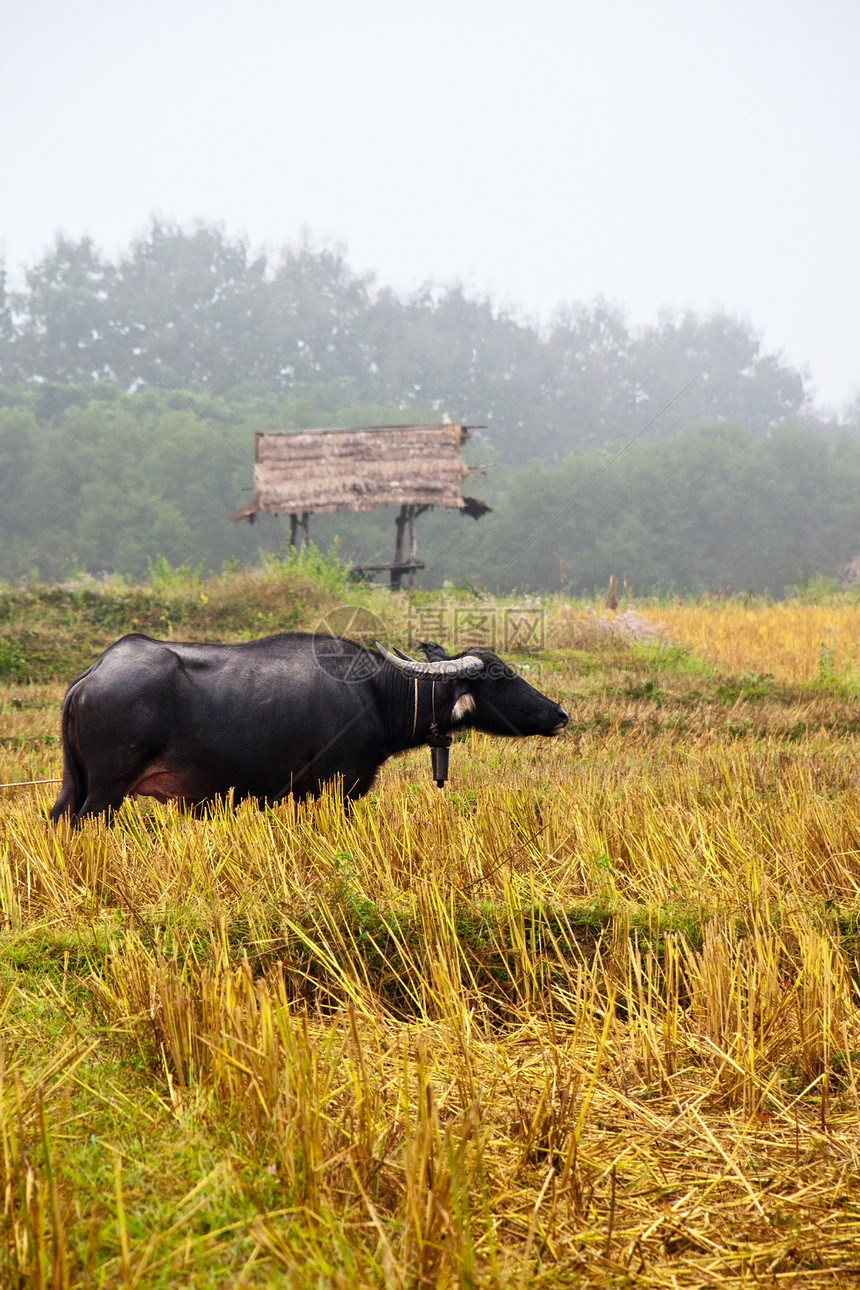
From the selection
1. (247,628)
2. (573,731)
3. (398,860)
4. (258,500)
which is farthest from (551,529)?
(398,860)

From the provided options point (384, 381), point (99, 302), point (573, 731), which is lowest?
point (573, 731)

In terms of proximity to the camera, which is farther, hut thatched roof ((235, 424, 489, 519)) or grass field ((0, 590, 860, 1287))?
hut thatched roof ((235, 424, 489, 519))

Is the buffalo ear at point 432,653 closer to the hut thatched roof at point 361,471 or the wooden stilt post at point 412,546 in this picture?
the hut thatched roof at point 361,471

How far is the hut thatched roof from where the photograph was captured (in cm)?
1820

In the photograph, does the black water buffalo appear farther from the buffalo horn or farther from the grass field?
the grass field

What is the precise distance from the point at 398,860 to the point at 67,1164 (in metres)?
2.02

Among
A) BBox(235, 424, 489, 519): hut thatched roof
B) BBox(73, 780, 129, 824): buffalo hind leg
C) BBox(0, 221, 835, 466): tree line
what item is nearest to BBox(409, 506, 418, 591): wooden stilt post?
BBox(235, 424, 489, 519): hut thatched roof

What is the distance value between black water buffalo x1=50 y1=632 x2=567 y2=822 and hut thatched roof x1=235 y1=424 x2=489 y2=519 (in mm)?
13241

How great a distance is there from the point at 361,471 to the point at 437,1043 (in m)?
16.5

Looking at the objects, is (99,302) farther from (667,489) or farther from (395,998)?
(395,998)

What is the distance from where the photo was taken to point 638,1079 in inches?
93.2

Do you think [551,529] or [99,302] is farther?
[99,302]

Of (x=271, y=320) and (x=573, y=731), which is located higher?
(x=271, y=320)

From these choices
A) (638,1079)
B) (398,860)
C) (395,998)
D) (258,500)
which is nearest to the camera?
(638,1079)
